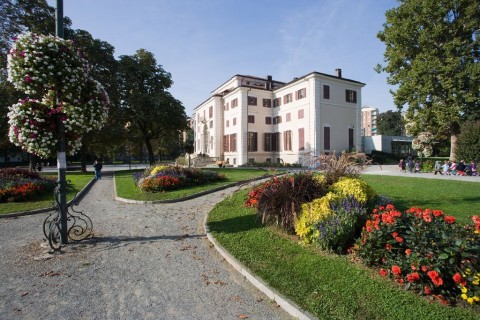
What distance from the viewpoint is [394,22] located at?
2569 cm

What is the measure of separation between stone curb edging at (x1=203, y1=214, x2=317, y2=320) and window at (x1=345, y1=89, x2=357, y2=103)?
1284 inches

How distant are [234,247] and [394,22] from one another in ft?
97.6

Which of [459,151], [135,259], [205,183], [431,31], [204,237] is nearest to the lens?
[135,259]

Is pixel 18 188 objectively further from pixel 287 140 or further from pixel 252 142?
pixel 287 140

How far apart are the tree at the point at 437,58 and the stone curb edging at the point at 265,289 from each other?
2612cm

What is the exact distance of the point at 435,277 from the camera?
3.15 m

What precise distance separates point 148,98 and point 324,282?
96.1ft

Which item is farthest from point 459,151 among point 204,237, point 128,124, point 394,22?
point 128,124

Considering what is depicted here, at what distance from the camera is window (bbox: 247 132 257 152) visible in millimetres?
36469

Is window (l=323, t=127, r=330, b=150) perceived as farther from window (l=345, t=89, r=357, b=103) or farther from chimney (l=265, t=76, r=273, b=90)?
chimney (l=265, t=76, r=273, b=90)

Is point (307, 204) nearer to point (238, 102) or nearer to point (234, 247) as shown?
point (234, 247)

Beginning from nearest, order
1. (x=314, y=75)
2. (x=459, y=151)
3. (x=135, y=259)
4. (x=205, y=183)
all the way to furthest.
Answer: (x=135, y=259) < (x=205, y=183) < (x=459, y=151) < (x=314, y=75)

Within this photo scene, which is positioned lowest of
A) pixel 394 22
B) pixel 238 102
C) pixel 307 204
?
pixel 307 204

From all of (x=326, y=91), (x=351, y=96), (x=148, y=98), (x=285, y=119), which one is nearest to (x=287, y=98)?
(x=285, y=119)
